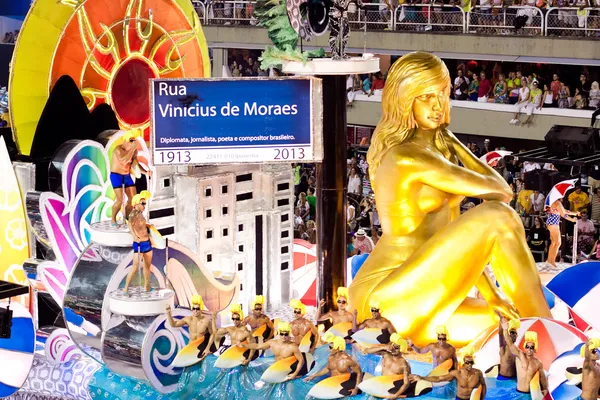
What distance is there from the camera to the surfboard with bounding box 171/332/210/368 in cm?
1241

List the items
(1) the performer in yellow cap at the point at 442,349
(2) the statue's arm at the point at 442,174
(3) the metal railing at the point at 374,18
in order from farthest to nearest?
(3) the metal railing at the point at 374,18 → (2) the statue's arm at the point at 442,174 → (1) the performer in yellow cap at the point at 442,349

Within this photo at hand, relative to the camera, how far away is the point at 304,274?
15.3 m

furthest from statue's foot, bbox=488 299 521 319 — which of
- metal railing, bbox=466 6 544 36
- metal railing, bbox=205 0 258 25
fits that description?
metal railing, bbox=205 0 258 25

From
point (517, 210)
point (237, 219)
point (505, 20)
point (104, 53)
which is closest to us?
point (237, 219)

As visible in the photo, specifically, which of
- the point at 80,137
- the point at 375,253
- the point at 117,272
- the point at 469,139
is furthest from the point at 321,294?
the point at 469,139

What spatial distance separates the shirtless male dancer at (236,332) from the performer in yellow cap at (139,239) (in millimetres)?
763

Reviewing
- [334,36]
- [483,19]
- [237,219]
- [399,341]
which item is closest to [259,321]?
[399,341]

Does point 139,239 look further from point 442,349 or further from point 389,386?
point 442,349

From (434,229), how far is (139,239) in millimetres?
2522

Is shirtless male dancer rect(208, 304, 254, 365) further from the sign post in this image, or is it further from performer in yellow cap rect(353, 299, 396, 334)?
the sign post

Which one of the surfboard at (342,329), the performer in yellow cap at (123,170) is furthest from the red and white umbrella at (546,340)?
the performer in yellow cap at (123,170)

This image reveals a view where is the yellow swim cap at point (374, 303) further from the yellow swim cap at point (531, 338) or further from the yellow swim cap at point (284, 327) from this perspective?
the yellow swim cap at point (531, 338)

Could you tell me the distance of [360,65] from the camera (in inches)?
516

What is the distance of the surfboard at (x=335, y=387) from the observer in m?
11.4
